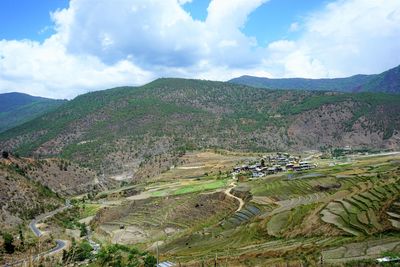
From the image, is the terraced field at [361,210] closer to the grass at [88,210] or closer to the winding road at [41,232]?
the winding road at [41,232]

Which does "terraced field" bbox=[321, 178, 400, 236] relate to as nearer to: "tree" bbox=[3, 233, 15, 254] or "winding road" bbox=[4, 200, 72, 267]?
"winding road" bbox=[4, 200, 72, 267]

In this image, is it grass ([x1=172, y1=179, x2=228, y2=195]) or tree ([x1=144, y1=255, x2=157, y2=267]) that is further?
grass ([x1=172, y1=179, x2=228, y2=195])

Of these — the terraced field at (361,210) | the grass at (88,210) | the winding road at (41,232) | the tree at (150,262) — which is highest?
the terraced field at (361,210)

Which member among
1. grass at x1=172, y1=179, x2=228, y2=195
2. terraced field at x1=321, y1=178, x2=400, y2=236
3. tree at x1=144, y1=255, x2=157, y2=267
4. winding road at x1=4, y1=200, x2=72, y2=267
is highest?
terraced field at x1=321, y1=178, x2=400, y2=236

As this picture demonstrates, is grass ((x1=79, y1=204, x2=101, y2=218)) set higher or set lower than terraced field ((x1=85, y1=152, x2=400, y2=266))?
lower

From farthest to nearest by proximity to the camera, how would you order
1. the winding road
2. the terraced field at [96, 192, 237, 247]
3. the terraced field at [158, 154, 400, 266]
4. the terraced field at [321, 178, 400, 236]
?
the terraced field at [96, 192, 237, 247] → the winding road → the terraced field at [321, 178, 400, 236] → the terraced field at [158, 154, 400, 266]

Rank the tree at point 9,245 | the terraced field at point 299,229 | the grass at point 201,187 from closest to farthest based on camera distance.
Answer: the terraced field at point 299,229
the tree at point 9,245
the grass at point 201,187

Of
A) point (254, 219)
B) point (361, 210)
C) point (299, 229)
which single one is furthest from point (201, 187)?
point (361, 210)

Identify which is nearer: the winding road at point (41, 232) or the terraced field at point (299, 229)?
the terraced field at point (299, 229)

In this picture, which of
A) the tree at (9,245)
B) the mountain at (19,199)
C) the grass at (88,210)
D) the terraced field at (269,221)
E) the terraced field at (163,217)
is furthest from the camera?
the grass at (88,210)

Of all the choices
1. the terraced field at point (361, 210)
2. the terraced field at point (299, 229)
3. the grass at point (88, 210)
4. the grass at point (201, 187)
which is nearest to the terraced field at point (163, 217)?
the grass at point (201, 187)

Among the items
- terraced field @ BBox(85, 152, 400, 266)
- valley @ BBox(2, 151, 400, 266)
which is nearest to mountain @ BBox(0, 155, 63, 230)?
valley @ BBox(2, 151, 400, 266)

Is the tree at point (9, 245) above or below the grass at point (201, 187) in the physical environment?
above
